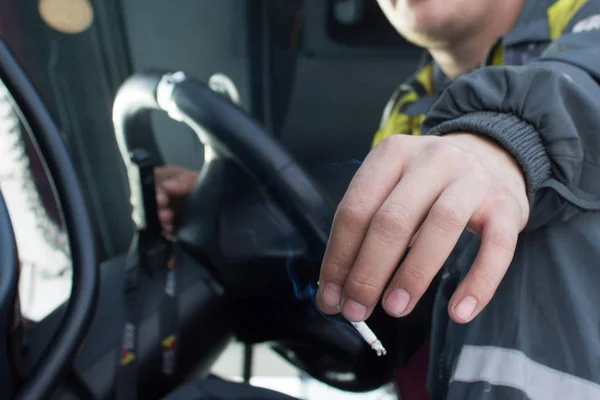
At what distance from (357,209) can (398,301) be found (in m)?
0.09

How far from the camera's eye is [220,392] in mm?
611

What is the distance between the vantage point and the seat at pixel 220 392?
0.60m

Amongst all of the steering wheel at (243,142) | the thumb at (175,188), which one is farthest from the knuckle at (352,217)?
the thumb at (175,188)

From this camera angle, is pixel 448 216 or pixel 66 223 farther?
pixel 66 223

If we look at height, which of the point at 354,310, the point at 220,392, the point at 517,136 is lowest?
the point at 220,392

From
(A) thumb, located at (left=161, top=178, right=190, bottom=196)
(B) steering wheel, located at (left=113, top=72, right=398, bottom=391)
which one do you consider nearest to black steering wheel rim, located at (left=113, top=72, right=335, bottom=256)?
(B) steering wheel, located at (left=113, top=72, right=398, bottom=391)

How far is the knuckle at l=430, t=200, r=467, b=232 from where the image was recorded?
1.27 feet

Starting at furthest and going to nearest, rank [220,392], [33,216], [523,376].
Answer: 1. [33,216]
2. [220,392]
3. [523,376]

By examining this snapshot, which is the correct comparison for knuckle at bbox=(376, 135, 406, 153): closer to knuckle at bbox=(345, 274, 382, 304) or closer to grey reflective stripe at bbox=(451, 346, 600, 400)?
knuckle at bbox=(345, 274, 382, 304)

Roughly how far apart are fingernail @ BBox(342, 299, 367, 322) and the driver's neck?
0.59 meters

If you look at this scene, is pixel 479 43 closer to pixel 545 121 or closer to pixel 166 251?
pixel 545 121

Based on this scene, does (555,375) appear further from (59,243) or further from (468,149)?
(59,243)

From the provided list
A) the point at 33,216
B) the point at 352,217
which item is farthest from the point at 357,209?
the point at 33,216

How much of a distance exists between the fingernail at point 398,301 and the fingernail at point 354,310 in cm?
2
